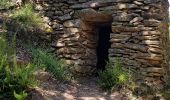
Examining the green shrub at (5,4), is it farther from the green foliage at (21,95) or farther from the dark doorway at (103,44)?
the green foliage at (21,95)

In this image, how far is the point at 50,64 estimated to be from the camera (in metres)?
6.89

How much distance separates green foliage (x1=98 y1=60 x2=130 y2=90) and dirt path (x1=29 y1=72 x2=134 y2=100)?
0.19 metres

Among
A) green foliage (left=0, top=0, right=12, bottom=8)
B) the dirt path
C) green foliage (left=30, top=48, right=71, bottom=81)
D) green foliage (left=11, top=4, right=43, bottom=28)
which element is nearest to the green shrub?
green foliage (left=0, top=0, right=12, bottom=8)

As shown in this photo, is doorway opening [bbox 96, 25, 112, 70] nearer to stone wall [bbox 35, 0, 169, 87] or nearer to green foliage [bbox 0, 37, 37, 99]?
stone wall [bbox 35, 0, 169, 87]

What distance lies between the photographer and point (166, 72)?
7203 millimetres

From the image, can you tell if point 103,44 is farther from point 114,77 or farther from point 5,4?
point 5,4

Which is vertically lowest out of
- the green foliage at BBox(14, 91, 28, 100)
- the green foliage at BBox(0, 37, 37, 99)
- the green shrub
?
the green foliage at BBox(14, 91, 28, 100)

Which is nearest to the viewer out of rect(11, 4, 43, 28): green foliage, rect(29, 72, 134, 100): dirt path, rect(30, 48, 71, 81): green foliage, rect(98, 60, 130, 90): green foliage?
rect(29, 72, 134, 100): dirt path

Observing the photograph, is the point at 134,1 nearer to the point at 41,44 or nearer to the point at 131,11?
the point at 131,11

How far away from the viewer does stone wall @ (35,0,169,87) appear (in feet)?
22.3

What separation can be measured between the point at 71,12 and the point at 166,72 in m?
2.79

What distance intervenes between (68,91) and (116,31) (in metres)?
1.90

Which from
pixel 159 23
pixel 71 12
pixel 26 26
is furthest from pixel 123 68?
pixel 26 26

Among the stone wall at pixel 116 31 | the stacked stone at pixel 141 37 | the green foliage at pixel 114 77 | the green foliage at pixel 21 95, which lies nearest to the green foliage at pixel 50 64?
the stone wall at pixel 116 31
